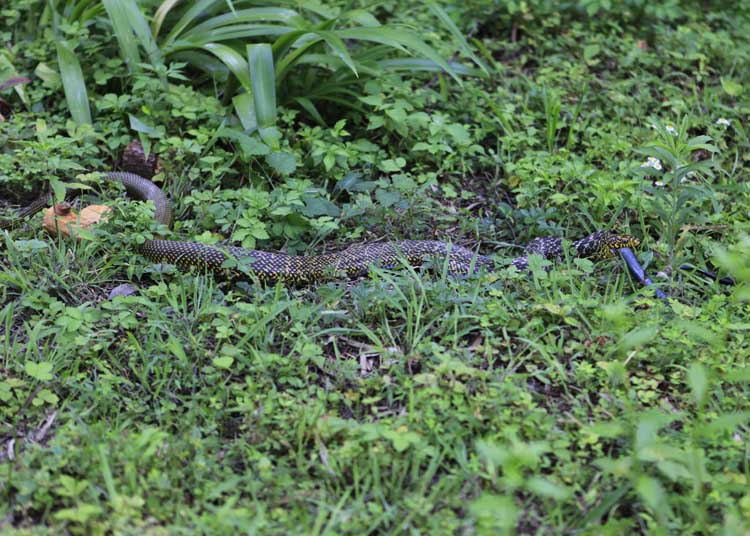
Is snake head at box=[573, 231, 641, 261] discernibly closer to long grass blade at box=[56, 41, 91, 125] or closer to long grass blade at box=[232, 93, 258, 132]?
long grass blade at box=[232, 93, 258, 132]

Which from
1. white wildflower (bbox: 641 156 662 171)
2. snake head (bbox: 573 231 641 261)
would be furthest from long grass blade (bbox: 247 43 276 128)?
white wildflower (bbox: 641 156 662 171)

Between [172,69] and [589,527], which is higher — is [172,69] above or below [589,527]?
above

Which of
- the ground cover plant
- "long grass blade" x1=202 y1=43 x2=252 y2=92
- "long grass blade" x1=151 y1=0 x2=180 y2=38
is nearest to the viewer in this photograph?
the ground cover plant

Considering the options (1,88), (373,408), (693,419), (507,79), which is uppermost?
(1,88)

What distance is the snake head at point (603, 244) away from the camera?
614cm

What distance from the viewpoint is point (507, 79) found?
325 inches

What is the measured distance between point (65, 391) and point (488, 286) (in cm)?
275

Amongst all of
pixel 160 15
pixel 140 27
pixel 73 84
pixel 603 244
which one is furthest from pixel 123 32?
pixel 603 244

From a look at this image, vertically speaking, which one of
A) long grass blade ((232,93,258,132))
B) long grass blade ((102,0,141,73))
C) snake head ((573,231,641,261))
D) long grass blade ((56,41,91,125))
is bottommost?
snake head ((573,231,641,261))

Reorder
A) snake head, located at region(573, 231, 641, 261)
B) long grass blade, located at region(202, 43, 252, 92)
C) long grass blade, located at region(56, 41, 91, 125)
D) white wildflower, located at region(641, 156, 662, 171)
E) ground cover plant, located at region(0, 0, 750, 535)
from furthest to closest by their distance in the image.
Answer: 1. long grass blade, located at region(56, 41, 91, 125)
2. long grass blade, located at region(202, 43, 252, 92)
3. white wildflower, located at region(641, 156, 662, 171)
4. snake head, located at region(573, 231, 641, 261)
5. ground cover plant, located at region(0, 0, 750, 535)

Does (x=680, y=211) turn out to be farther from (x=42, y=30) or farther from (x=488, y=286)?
(x=42, y=30)

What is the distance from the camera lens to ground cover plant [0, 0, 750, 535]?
4.13m

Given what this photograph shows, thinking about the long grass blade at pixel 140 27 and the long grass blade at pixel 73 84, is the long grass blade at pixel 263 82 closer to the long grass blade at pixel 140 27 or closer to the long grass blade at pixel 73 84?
the long grass blade at pixel 140 27

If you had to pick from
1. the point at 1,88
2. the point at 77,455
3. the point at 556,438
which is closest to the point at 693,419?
the point at 556,438
